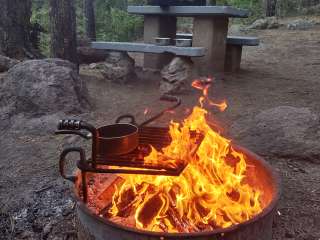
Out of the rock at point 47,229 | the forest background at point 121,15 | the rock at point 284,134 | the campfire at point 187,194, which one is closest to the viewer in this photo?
the campfire at point 187,194

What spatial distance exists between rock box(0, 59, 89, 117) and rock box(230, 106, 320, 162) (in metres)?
2.52

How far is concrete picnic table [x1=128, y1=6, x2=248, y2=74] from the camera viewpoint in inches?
295

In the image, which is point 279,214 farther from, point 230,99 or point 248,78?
point 248,78

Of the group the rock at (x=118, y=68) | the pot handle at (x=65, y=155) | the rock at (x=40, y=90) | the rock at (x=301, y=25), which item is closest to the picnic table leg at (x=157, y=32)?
the rock at (x=118, y=68)

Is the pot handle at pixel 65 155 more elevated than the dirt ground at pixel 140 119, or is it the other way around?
the pot handle at pixel 65 155

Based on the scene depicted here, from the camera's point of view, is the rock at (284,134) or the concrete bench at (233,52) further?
the concrete bench at (233,52)

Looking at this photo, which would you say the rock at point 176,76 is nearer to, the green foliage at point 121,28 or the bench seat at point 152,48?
the bench seat at point 152,48

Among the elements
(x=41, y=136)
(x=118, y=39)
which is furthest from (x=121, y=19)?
(x=41, y=136)

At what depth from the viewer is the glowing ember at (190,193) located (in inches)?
105

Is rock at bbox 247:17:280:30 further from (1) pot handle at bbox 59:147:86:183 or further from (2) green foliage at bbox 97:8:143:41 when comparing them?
(1) pot handle at bbox 59:147:86:183

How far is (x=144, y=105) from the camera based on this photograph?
618 cm

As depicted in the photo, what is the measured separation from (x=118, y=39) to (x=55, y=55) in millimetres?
8262

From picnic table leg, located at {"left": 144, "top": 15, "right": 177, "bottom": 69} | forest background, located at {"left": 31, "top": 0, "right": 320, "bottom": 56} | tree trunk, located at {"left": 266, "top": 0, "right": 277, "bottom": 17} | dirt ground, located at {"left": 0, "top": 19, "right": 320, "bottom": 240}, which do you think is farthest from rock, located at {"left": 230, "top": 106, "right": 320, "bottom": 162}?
tree trunk, located at {"left": 266, "top": 0, "right": 277, "bottom": 17}

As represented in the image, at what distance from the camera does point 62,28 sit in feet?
25.1
